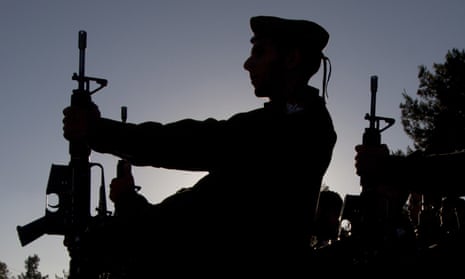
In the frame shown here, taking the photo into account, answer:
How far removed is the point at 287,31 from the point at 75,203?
2.75m

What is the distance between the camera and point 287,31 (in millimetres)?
4324

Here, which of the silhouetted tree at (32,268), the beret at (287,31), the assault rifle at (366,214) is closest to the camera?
the beret at (287,31)

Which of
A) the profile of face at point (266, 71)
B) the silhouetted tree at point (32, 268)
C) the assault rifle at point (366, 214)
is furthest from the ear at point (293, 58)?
the silhouetted tree at point (32, 268)

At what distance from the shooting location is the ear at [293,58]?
4215 mm

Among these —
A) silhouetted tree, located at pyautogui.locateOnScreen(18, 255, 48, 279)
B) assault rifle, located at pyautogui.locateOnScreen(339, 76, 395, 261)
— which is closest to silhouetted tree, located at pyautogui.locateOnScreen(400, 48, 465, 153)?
assault rifle, located at pyautogui.locateOnScreen(339, 76, 395, 261)

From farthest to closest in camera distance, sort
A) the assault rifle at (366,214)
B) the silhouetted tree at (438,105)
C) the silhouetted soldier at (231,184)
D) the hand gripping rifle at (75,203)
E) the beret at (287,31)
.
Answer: the silhouetted tree at (438,105) → the assault rifle at (366,214) → the hand gripping rifle at (75,203) → the beret at (287,31) → the silhouetted soldier at (231,184)

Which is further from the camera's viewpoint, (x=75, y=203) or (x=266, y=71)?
(x=75, y=203)

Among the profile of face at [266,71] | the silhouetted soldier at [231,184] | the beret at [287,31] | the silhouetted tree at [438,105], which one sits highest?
the silhouetted tree at [438,105]

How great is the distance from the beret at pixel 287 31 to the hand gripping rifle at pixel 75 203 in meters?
1.57

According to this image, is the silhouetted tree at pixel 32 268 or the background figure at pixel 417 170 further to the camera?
the silhouetted tree at pixel 32 268

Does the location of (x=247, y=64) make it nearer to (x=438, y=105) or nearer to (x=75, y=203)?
(x=75, y=203)

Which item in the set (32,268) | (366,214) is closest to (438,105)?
(366,214)

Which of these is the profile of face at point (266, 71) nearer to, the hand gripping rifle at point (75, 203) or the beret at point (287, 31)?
the beret at point (287, 31)

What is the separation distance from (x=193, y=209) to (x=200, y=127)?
1.33ft
